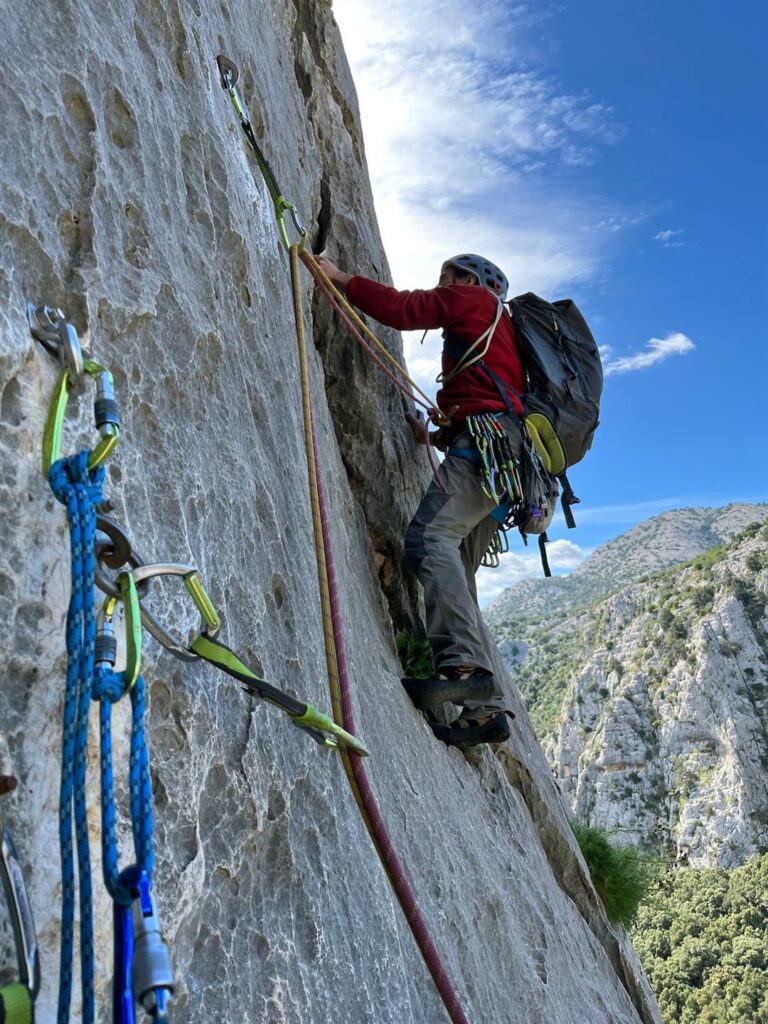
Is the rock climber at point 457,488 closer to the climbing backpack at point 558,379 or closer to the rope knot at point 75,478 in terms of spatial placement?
the climbing backpack at point 558,379

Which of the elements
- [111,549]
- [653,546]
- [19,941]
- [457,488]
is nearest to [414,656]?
[457,488]

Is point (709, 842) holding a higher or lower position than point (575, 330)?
lower

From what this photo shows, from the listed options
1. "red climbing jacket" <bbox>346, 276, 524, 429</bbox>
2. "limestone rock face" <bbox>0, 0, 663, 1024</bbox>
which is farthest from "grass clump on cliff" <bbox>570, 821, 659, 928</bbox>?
"red climbing jacket" <bbox>346, 276, 524, 429</bbox>

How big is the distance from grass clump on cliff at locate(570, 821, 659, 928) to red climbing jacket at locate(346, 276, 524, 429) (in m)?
4.43

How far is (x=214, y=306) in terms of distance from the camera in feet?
8.77

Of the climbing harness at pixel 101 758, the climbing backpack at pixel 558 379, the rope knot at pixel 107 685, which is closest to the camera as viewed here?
the climbing harness at pixel 101 758

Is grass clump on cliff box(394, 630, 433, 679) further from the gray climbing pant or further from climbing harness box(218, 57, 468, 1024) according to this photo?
climbing harness box(218, 57, 468, 1024)

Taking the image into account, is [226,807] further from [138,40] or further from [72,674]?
[138,40]

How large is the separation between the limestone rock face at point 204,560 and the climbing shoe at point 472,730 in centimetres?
31

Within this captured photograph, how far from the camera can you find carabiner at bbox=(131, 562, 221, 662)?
1.54 metres

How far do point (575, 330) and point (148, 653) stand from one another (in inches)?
139

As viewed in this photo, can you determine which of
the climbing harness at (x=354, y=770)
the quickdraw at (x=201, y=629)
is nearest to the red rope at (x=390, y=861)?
the climbing harness at (x=354, y=770)

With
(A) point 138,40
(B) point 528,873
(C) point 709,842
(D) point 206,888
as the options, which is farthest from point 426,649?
(C) point 709,842

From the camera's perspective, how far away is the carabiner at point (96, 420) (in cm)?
148
